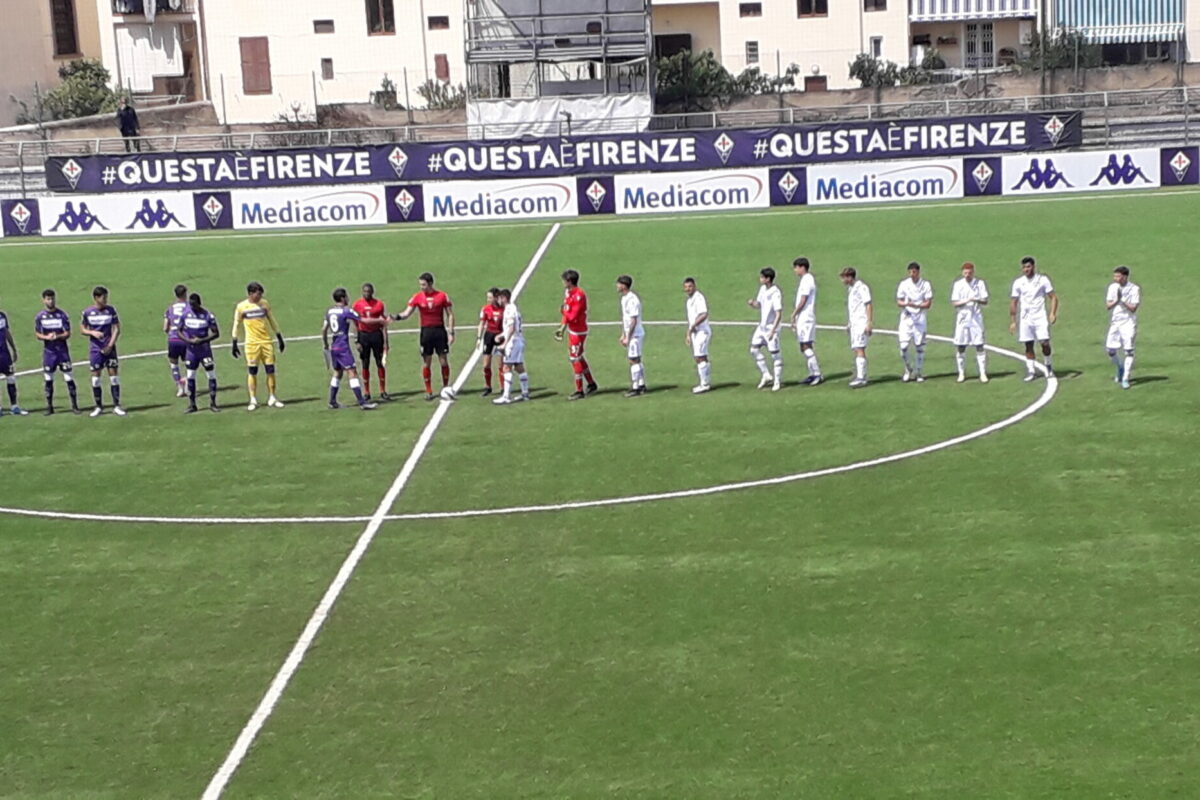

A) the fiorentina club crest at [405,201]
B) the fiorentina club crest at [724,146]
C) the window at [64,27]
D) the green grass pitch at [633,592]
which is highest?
the window at [64,27]

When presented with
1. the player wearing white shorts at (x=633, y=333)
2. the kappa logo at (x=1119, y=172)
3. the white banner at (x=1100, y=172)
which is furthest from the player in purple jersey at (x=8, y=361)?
the kappa logo at (x=1119, y=172)

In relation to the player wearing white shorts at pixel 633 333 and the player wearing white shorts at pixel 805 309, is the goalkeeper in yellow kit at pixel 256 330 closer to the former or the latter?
the player wearing white shorts at pixel 633 333

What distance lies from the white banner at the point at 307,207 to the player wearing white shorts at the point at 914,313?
29285mm

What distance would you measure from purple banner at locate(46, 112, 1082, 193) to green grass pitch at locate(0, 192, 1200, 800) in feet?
86.8

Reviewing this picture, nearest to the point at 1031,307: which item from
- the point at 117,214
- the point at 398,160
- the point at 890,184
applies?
the point at 890,184

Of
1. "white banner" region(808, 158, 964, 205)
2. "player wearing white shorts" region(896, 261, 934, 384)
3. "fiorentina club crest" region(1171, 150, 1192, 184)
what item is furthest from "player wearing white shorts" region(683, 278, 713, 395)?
"fiorentina club crest" region(1171, 150, 1192, 184)

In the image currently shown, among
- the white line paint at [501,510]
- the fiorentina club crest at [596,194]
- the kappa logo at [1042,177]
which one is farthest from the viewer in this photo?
the fiorentina club crest at [596,194]

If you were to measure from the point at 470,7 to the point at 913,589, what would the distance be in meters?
65.8

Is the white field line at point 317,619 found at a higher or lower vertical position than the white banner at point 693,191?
lower

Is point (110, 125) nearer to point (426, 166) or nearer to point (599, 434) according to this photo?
point (426, 166)

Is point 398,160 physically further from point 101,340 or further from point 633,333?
point 633,333

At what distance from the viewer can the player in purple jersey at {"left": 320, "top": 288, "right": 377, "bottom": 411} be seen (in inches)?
980

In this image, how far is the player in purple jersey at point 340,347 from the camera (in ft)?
81.7

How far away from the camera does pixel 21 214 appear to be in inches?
2050
